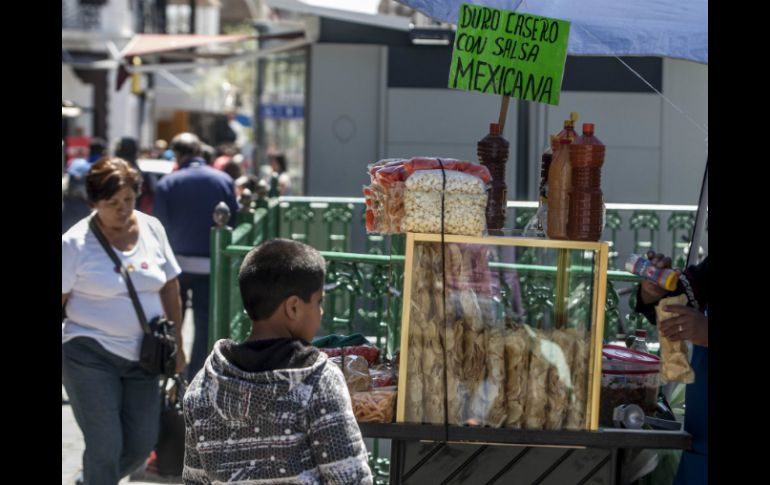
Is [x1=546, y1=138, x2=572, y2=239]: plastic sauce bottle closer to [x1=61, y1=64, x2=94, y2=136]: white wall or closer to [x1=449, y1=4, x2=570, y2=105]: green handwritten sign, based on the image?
[x1=449, y1=4, x2=570, y2=105]: green handwritten sign

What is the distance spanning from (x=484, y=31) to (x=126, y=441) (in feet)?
9.29

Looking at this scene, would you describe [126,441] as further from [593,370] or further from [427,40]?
[427,40]

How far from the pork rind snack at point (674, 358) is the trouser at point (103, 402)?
275 cm

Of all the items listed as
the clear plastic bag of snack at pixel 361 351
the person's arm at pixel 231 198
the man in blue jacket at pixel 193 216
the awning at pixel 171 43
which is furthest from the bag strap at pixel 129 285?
the awning at pixel 171 43

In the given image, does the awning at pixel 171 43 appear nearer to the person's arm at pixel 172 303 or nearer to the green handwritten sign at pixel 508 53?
the person's arm at pixel 172 303

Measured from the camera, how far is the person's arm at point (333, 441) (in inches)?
118

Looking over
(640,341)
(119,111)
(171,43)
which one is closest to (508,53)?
(640,341)

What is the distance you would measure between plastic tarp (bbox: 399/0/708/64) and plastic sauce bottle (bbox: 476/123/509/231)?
497 millimetres

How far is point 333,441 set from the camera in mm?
3000

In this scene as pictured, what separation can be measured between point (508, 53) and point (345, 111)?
10.6 metres

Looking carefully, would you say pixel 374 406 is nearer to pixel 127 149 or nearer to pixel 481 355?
pixel 481 355

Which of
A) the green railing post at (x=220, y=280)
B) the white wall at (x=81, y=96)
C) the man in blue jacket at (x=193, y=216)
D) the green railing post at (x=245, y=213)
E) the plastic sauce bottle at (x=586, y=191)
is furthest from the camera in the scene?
the white wall at (x=81, y=96)

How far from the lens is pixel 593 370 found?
3830mm

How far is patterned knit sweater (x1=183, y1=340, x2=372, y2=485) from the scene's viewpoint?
9.86ft
